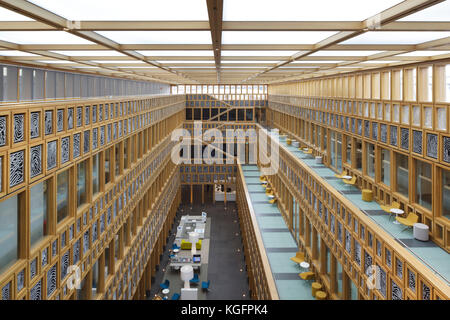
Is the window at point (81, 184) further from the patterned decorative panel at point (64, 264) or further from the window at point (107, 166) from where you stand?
the window at point (107, 166)

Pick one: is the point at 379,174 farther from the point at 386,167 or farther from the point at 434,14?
the point at 434,14

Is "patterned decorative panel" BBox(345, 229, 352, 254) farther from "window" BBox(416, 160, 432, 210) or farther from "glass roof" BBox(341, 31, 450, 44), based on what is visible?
"glass roof" BBox(341, 31, 450, 44)

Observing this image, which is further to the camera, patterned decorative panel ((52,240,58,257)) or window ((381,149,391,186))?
window ((381,149,391,186))

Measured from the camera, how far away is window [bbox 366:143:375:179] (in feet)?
34.4

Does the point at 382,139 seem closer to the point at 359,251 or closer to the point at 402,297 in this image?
the point at 359,251

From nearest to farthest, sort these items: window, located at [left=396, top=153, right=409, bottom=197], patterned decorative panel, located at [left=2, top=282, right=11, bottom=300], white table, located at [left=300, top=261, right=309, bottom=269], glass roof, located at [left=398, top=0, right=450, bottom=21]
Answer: glass roof, located at [left=398, top=0, right=450, bottom=21], patterned decorative panel, located at [left=2, top=282, right=11, bottom=300], window, located at [left=396, top=153, right=409, bottom=197], white table, located at [left=300, top=261, right=309, bottom=269]

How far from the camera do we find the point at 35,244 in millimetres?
5832

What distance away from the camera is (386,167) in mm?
9570

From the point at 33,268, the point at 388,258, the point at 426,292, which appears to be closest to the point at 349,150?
the point at 388,258

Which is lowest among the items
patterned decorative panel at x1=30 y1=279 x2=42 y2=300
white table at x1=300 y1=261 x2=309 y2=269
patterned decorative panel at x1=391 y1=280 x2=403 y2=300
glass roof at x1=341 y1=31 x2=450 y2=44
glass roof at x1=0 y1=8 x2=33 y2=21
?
white table at x1=300 y1=261 x2=309 y2=269

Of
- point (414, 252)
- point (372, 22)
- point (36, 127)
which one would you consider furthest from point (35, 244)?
point (414, 252)

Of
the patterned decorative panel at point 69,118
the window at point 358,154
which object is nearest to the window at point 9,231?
the patterned decorative panel at point 69,118

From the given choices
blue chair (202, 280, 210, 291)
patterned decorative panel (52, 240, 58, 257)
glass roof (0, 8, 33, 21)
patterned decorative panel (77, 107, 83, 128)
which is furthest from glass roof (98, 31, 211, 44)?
blue chair (202, 280, 210, 291)

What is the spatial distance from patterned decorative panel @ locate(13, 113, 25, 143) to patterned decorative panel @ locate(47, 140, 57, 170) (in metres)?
0.81
